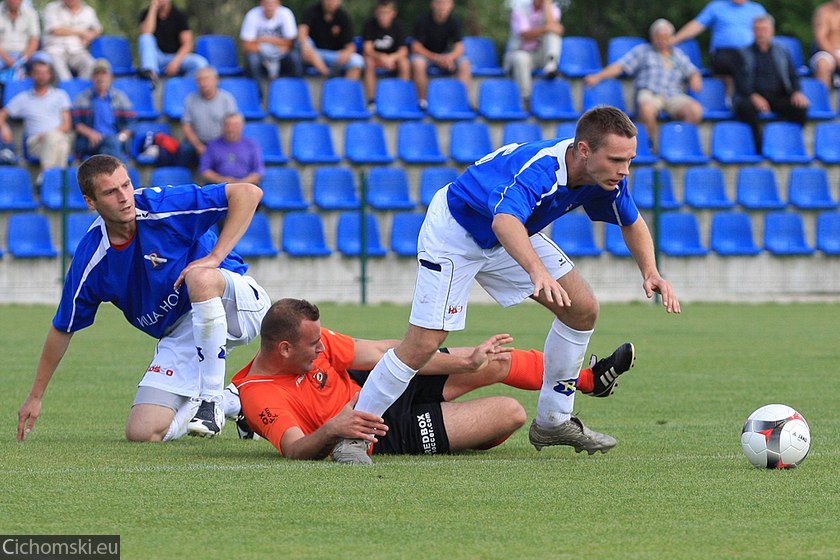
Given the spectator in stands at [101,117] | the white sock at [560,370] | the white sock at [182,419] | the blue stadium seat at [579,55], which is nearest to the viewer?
the white sock at [560,370]

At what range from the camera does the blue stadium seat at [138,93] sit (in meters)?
19.4

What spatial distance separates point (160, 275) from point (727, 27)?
589 inches

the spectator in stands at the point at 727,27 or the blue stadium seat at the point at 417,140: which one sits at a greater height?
the spectator in stands at the point at 727,27

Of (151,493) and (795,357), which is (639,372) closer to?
(795,357)

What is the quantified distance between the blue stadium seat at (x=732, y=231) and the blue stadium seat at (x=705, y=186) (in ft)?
0.63

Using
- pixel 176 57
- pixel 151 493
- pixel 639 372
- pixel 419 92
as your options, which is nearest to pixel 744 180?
pixel 419 92

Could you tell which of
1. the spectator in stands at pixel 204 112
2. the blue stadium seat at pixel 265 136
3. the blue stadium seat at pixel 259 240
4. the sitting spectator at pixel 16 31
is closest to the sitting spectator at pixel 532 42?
the blue stadium seat at pixel 265 136

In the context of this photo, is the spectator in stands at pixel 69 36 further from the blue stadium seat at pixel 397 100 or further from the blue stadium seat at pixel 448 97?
the blue stadium seat at pixel 448 97

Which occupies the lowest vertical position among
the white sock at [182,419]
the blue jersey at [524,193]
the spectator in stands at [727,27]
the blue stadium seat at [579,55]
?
the white sock at [182,419]

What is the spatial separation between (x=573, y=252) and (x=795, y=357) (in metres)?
7.55

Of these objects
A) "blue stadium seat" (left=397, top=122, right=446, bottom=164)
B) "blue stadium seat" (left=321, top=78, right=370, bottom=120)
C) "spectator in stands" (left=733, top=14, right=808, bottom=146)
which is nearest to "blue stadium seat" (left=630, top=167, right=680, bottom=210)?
"spectator in stands" (left=733, top=14, right=808, bottom=146)

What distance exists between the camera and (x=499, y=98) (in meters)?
20.5

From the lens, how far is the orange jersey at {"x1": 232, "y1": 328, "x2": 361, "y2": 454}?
20.9 feet

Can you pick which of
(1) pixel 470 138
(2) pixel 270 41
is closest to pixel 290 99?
(2) pixel 270 41
